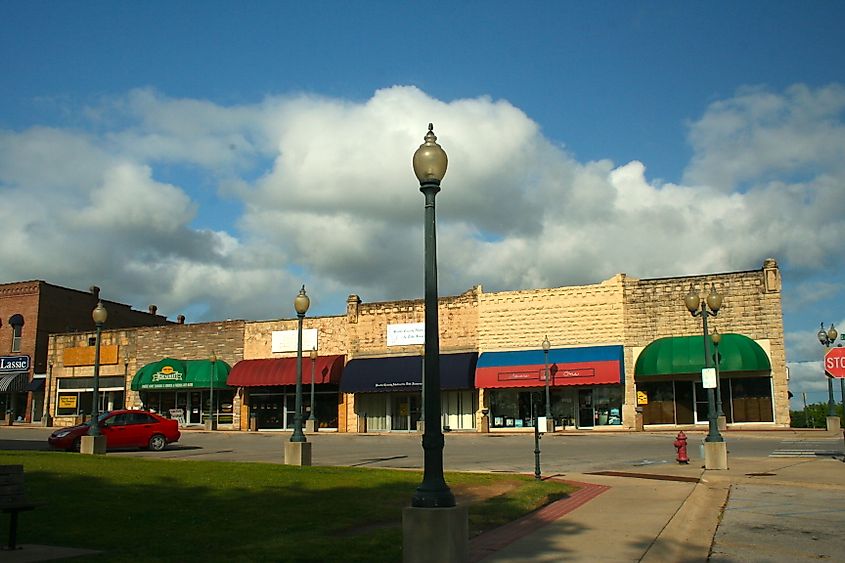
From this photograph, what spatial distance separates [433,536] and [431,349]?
1978 millimetres

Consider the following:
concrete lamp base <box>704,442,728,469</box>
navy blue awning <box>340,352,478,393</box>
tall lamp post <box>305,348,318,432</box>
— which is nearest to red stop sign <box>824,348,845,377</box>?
concrete lamp base <box>704,442,728,469</box>

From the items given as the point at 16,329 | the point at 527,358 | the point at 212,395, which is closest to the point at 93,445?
the point at 527,358

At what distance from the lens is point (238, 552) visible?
31.4 feet

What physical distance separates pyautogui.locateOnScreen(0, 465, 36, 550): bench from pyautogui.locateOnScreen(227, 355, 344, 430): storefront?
38.4m

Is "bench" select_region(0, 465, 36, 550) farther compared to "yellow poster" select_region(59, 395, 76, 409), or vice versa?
"yellow poster" select_region(59, 395, 76, 409)

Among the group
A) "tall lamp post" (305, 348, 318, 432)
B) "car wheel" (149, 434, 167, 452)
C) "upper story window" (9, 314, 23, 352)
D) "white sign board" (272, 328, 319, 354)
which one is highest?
"upper story window" (9, 314, 23, 352)

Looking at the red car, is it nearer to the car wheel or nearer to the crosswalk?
the car wheel

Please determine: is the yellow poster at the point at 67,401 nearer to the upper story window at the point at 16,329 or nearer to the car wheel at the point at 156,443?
the upper story window at the point at 16,329

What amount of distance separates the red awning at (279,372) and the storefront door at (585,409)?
14027 mm

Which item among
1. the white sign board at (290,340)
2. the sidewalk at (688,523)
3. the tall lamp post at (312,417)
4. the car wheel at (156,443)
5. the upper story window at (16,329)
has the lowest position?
the sidewalk at (688,523)

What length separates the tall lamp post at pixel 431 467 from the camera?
8.38m

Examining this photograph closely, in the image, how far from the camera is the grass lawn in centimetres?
991

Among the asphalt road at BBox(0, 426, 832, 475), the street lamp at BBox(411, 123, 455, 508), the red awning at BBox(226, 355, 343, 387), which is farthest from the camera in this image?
the red awning at BBox(226, 355, 343, 387)

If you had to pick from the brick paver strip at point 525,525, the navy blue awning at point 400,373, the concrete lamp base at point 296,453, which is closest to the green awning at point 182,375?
the navy blue awning at point 400,373
